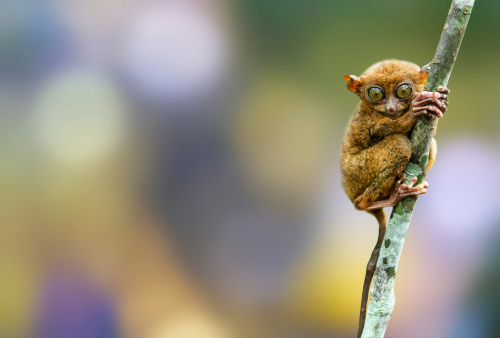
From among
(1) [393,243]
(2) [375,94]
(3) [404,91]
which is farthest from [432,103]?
(1) [393,243]

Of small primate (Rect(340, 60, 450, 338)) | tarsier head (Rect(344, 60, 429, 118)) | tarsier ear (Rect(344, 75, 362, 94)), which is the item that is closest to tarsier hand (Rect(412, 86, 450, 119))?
small primate (Rect(340, 60, 450, 338))

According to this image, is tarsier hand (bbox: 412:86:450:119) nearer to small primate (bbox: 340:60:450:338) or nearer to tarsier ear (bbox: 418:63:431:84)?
small primate (bbox: 340:60:450:338)

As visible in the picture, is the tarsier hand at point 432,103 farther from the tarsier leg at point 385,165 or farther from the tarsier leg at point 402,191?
the tarsier leg at point 402,191

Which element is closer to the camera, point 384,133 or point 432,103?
point 432,103

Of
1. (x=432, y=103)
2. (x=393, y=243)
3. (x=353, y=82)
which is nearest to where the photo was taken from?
(x=432, y=103)

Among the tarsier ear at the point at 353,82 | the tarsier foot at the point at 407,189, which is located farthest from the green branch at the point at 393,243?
the tarsier ear at the point at 353,82

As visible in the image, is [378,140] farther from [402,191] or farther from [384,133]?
[402,191]

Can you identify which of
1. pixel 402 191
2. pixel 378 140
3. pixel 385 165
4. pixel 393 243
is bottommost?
pixel 393 243
